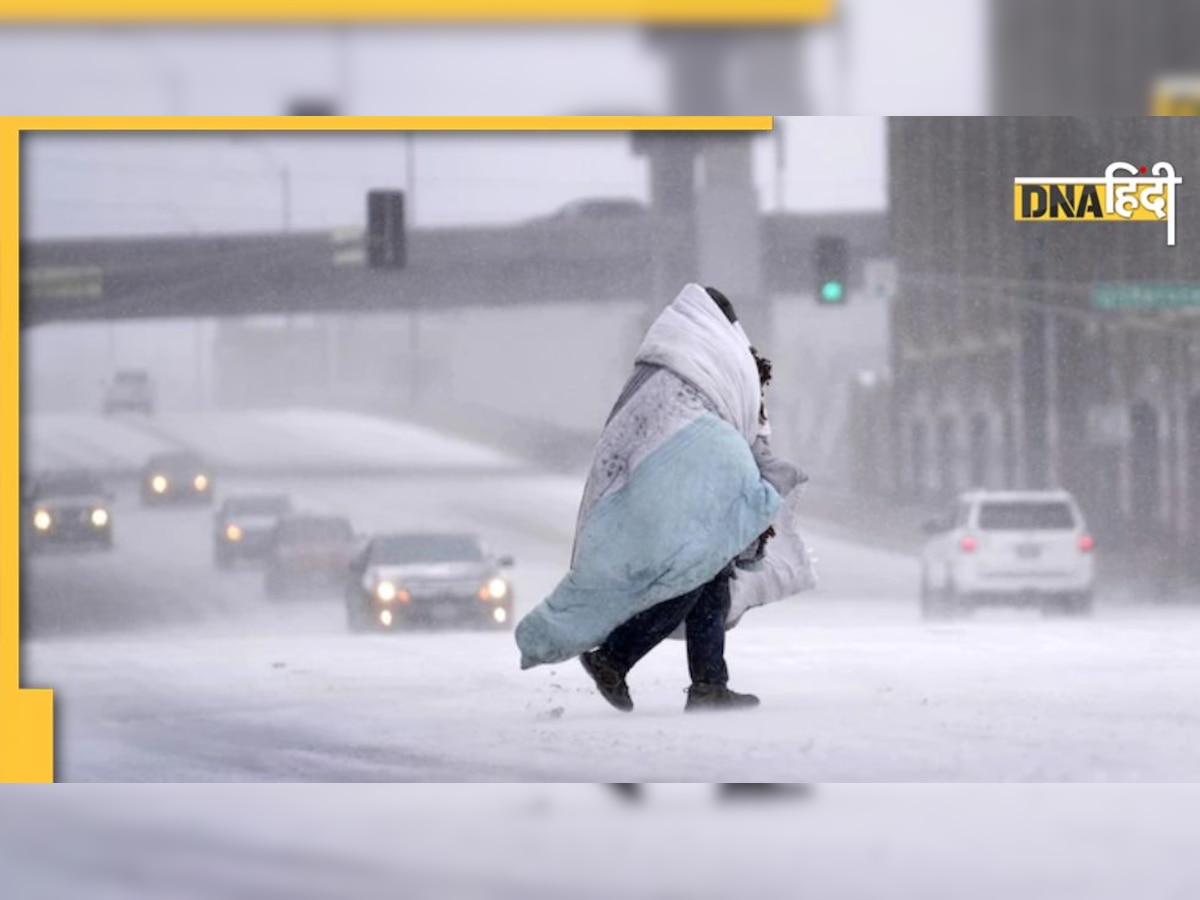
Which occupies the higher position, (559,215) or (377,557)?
(559,215)

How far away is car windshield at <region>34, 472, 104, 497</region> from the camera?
35.5ft

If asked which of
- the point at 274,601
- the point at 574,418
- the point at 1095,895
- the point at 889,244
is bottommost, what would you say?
the point at 1095,895

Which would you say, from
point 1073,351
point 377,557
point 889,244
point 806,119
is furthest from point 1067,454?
point 377,557

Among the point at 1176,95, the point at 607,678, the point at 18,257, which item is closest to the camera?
the point at 1176,95

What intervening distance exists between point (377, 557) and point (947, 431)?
2.38 meters

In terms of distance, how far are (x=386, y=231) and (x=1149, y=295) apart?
10.2 ft

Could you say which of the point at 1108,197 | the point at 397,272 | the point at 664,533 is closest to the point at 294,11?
the point at 397,272

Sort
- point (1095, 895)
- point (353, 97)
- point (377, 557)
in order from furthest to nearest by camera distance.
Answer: point (377, 557)
point (353, 97)
point (1095, 895)

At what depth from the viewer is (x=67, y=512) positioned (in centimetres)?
1093

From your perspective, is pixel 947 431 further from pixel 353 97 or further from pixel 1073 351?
pixel 353 97

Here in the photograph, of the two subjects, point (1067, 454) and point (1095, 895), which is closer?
point (1095, 895)

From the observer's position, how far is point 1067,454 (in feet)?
36.9

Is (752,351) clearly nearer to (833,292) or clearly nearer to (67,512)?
(833,292)

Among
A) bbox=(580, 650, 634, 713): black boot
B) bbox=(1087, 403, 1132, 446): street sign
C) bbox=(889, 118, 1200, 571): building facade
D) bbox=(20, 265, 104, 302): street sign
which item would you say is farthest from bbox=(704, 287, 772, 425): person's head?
bbox=(20, 265, 104, 302): street sign
